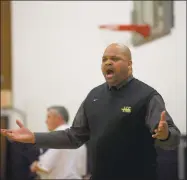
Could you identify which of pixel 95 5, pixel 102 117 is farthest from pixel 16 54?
pixel 102 117

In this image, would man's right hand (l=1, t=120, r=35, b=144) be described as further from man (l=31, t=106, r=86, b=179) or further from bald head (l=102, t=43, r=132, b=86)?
man (l=31, t=106, r=86, b=179)

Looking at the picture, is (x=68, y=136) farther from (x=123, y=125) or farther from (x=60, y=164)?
(x=60, y=164)

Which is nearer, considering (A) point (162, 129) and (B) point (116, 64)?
(A) point (162, 129)

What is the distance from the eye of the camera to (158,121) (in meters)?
1.75

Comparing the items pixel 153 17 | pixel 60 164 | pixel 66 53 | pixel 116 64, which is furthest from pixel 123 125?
pixel 66 53

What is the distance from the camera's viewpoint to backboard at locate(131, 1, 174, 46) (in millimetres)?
3678

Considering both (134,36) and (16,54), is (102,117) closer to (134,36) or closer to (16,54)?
(134,36)

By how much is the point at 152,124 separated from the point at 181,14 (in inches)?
77.3

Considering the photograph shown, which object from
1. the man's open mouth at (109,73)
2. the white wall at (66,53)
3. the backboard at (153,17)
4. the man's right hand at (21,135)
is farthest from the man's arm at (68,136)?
the backboard at (153,17)

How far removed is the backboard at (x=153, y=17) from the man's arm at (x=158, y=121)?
1.94 m

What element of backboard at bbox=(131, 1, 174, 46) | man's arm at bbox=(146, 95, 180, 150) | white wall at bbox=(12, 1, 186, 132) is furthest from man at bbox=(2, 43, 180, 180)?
backboard at bbox=(131, 1, 174, 46)

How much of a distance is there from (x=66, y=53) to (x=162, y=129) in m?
3.81

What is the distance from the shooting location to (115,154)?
1.87 metres

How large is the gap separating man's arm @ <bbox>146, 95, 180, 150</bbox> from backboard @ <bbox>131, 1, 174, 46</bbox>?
76.2 inches
